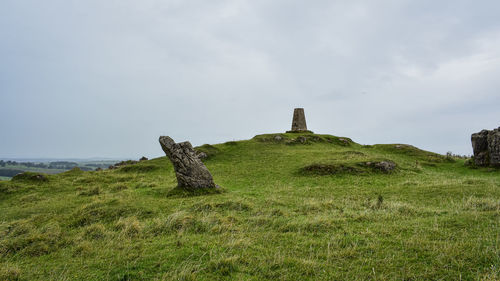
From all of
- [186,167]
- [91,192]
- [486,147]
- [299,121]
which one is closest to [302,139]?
[299,121]

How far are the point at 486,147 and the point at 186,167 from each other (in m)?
29.3

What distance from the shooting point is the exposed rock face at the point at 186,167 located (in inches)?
750

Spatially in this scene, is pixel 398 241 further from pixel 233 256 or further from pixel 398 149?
pixel 398 149

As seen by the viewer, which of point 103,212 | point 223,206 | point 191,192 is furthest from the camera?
point 191,192

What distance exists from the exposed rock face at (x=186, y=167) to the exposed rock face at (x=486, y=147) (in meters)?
26.2

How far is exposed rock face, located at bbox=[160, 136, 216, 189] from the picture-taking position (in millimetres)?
19047

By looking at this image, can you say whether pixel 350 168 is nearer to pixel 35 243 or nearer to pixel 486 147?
pixel 486 147

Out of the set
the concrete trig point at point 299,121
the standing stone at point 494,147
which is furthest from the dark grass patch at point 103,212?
the concrete trig point at point 299,121

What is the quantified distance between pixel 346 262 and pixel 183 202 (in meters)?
10.5

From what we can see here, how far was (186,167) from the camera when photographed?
19.4 m

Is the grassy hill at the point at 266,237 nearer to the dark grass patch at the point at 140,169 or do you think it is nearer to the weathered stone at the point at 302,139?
the dark grass patch at the point at 140,169

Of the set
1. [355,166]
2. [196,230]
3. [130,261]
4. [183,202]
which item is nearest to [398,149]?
[355,166]

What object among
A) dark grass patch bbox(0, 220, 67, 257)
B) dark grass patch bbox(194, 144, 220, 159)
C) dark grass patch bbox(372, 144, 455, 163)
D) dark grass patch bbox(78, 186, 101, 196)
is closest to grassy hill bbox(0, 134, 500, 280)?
dark grass patch bbox(0, 220, 67, 257)

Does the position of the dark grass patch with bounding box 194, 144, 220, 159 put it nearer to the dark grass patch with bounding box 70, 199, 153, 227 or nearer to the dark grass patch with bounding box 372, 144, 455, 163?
the dark grass patch with bounding box 70, 199, 153, 227
